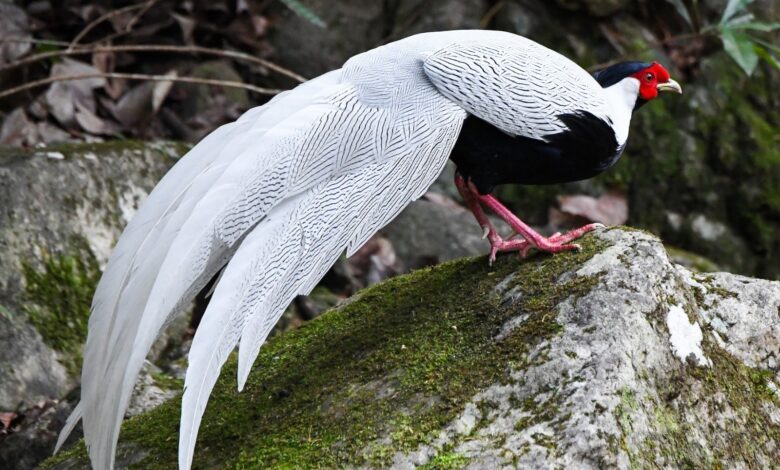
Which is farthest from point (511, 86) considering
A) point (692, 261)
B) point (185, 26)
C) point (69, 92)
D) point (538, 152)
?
point (185, 26)

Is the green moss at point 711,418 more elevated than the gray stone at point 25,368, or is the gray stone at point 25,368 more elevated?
the green moss at point 711,418

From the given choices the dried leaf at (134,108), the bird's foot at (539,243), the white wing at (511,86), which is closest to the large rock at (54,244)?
the dried leaf at (134,108)

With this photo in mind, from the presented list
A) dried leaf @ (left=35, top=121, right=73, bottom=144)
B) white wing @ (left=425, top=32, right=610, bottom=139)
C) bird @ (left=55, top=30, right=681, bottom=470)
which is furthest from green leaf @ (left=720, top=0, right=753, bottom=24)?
dried leaf @ (left=35, top=121, right=73, bottom=144)

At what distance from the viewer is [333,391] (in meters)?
3.17

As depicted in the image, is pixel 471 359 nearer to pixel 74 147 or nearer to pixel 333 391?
pixel 333 391

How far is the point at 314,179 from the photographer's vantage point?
3070 millimetres

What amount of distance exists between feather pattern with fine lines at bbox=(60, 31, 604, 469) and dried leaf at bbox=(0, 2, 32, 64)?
11.1 feet

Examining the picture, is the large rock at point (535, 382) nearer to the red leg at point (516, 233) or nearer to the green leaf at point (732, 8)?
the red leg at point (516, 233)

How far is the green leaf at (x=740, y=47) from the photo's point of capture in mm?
5141

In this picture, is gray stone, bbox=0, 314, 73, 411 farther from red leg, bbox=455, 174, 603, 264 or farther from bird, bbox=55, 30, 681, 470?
red leg, bbox=455, 174, 603, 264

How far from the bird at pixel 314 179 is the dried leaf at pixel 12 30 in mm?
3387

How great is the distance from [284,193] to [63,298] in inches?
87.3

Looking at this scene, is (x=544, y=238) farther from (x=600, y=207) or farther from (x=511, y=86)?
(x=600, y=207)

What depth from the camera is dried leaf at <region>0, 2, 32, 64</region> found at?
20.3 ft
